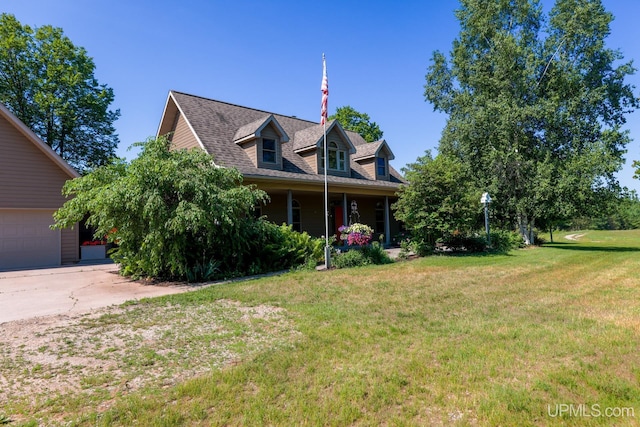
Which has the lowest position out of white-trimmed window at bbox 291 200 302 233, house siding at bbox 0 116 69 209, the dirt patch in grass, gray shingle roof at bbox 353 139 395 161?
→ the dirt patch in grass

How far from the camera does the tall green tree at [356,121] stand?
33469 millimetres

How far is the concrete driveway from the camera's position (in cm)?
619

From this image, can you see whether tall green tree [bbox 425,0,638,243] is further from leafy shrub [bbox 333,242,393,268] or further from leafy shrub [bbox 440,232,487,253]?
leafy shrub [bbox 333,242,393,268]

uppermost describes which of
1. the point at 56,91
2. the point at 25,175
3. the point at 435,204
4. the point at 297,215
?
the point at 56,91

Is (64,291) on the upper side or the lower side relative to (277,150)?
lower

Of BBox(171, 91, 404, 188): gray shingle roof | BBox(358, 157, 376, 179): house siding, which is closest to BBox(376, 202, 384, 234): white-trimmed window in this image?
BBox(171, 91, 404, 188): gray shingle roof

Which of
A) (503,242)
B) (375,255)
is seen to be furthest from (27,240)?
(503,242)

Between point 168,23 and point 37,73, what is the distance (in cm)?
1639

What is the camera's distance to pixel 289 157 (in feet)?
55.2

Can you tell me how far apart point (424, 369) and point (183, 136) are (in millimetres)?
15037

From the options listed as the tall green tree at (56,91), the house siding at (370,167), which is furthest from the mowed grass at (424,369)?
the tall green tree at (56,91)

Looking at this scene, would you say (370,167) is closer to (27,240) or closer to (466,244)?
(466,244)

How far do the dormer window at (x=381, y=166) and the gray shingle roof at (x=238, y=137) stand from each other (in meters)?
0.72

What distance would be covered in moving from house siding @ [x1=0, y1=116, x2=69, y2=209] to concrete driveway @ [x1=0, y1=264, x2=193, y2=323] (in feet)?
9.71
